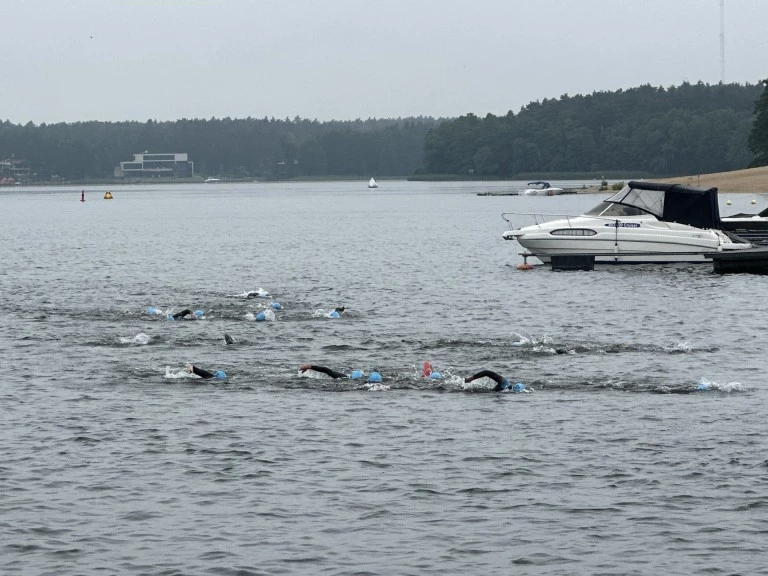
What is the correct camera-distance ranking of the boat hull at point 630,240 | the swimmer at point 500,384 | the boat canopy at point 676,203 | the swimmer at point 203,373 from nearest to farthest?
1. the swimmer at point 500,384
2. the swimmer at point 203,373
3. the boat hull at point 630,240
4. the boat canopy at point 676,203

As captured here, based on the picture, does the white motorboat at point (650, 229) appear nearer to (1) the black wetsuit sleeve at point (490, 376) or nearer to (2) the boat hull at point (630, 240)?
(2) the boat hull at point (630, 240)

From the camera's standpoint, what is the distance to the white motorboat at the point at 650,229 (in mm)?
49281

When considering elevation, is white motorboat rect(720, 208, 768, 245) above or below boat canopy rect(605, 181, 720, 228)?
below

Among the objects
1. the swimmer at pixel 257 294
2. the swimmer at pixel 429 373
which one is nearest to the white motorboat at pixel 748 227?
the swimmer at pixel 257 294

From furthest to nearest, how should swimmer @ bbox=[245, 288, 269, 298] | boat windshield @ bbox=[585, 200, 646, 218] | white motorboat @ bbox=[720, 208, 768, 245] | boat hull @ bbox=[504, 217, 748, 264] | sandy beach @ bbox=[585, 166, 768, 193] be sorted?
1. sandy beach @ bbox=[585, 166, 768, 193]
2. white motorboat @ bbox=[720, 208, 768, 245]
3. boat windshield @ bbox=[585, 200, 646, 218]
4. boat hull @ bbox=[504, 217, 748, 264]
5. swimmer @ bbox=[245, 288, 269, 298]

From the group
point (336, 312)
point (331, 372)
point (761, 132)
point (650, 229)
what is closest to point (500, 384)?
point (331, 372)

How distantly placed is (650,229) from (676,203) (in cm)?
138

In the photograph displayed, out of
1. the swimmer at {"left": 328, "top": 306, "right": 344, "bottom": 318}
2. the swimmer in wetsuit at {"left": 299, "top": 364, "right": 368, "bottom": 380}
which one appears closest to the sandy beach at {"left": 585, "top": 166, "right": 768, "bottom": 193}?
the swimmer at {"left": 328, "top": 306, "right": 344, "bottom": 318}

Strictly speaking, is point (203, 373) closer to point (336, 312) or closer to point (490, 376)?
point (490, 376)

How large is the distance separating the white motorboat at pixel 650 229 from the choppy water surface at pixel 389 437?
6779 millimetres

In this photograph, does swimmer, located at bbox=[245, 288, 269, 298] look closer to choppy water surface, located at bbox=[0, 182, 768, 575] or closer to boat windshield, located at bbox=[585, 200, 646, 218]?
choppy water surface, located at bbox=[0, 182, 768, 575]

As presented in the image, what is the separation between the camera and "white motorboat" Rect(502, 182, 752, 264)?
4928 centimetres

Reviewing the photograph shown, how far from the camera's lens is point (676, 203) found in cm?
4966

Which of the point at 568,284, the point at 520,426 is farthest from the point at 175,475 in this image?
the point at 568,284
